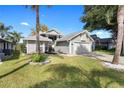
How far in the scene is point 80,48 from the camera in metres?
33.3

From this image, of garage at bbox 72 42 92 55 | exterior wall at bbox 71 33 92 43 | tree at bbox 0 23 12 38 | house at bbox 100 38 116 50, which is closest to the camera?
garage at bbox 72 42 92 55

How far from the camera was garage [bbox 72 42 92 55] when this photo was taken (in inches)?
1284

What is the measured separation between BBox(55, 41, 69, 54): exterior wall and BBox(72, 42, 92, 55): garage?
121cm

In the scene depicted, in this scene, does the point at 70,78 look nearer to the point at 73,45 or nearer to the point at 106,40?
the point at 73,45

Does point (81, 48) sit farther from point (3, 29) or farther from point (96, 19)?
point (3, 29)

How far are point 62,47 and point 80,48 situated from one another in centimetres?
360

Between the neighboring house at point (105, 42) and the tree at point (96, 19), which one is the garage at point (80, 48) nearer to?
the tree at point (96, 19)

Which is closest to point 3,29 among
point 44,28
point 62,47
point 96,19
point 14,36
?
point 14,36

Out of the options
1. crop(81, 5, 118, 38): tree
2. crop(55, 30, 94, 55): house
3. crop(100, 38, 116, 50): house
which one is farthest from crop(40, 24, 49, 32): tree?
crop(55, 30, 94, 55): house

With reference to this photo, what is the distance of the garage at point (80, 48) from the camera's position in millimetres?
32625

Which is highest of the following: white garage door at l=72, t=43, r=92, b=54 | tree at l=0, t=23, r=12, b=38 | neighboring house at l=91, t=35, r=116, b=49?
tree at l=0, t=23, r=12, b=38

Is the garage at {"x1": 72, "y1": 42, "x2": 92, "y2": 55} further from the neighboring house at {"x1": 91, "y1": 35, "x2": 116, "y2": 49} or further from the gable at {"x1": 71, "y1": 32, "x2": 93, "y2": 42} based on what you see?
the neighboring house at {"x1": 91, "y1": 35, "x2": 116, "y2": 49}

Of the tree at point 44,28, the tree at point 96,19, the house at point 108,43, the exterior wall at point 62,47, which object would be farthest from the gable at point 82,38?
the tree at point 44,28

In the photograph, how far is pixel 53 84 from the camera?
9.52 meters
